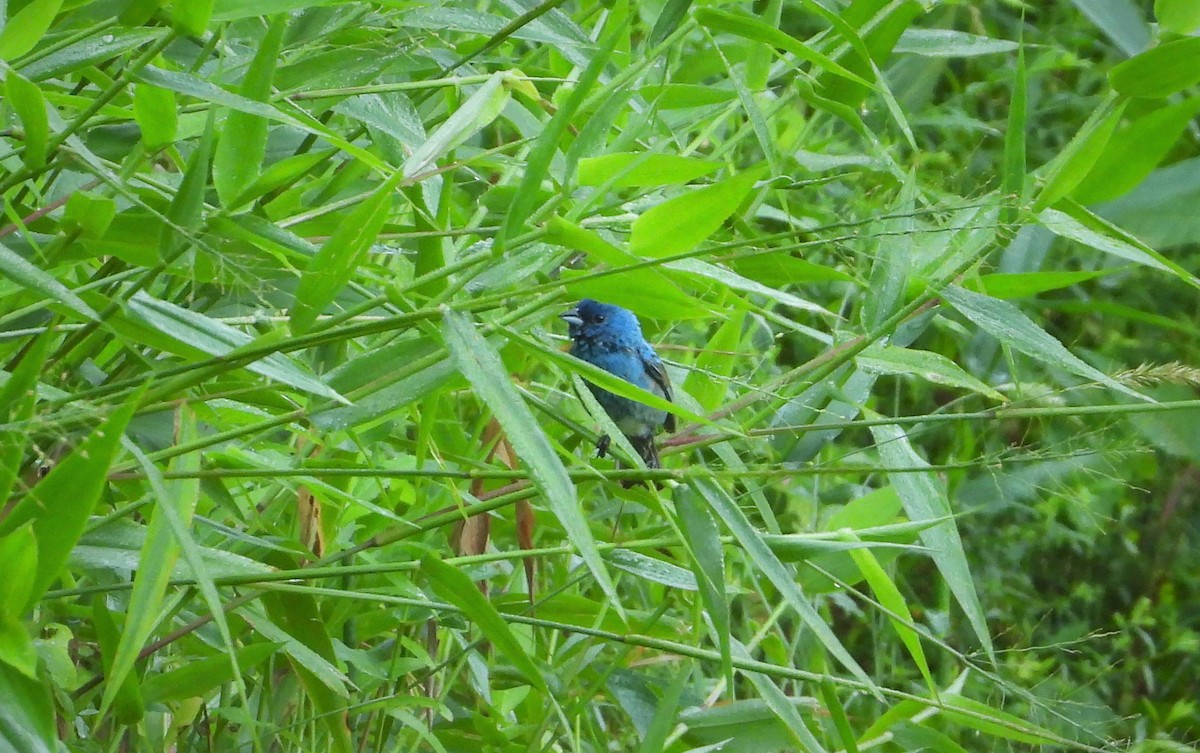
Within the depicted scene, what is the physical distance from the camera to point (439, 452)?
46.3 inches

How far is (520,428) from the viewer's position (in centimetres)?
79

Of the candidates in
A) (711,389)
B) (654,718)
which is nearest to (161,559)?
(654,718)

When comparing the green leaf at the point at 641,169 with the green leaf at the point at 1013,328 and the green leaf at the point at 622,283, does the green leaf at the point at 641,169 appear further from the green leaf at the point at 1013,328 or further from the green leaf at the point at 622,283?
the green leaf at the point at 1013,328

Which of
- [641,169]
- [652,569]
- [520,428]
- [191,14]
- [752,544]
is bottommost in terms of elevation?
[652,569]

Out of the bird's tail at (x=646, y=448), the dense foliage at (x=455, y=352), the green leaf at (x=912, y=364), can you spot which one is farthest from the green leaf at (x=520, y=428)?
the bird's tail at (x=646, y=448)

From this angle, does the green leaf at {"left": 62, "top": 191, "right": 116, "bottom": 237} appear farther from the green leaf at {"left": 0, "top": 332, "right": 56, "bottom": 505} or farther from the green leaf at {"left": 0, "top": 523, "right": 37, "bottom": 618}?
the green leaf at {"left": 0, "top": 523, "right": 37, "bottom": 618}

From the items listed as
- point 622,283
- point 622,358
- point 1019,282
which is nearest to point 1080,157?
point 1019,282

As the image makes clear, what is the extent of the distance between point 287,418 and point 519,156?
462 millimetres

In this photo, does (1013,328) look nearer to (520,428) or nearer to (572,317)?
(520,428)

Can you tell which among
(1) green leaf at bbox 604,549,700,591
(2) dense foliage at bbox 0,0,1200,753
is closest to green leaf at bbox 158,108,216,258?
(2) dense foliage at bbox 0,0,1200,753

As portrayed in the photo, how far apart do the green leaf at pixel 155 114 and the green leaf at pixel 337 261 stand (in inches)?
4.9

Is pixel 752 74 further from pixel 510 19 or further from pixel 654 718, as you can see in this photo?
pixel 654 718

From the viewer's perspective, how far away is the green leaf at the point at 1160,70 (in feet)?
2.85

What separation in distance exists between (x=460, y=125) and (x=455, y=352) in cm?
16
